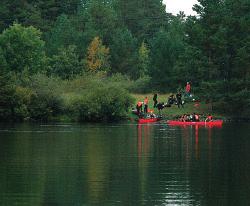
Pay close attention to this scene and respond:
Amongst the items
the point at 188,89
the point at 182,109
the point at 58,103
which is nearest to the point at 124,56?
the point at 182,109

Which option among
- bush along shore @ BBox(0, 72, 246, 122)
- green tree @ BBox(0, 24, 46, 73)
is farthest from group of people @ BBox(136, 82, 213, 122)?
green tree @ BBox(0, 24, 46, 73)

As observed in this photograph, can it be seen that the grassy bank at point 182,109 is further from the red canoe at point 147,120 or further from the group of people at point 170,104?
the red canoe at point 147,120

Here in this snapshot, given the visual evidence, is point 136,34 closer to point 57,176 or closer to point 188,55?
point 188,55

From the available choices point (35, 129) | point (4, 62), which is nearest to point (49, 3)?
point (4, 62)

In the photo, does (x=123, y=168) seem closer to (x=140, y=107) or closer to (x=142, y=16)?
(x=140, y=107)

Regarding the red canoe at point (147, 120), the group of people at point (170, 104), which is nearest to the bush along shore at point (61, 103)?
the group of people at point (170, 104)

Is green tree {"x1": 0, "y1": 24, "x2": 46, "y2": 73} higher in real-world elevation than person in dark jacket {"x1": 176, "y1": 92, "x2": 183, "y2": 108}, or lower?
higher

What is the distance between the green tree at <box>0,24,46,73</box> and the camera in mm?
119688

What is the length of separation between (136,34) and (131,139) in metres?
99.1

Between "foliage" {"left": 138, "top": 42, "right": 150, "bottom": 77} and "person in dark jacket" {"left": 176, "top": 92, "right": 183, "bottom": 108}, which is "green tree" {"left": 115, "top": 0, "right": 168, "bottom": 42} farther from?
"person in dark jacket" {"left": 176, "top": 92, "right": 183, "bottom": 108}

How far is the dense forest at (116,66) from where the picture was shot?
10138 cm

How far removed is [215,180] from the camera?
4197cm

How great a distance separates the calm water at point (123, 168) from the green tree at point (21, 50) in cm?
4421

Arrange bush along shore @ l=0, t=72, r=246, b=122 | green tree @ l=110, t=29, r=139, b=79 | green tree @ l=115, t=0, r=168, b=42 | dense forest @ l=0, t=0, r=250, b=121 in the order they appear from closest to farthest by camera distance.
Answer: bush along shore @ l=0, t=72, r=246, b=122
dense forest @ l=0, t=0, r=250, b=121
green tree @ l=110, t=29, r=139, b=79
green tree @ l=115, t=0, r=168, b=42
